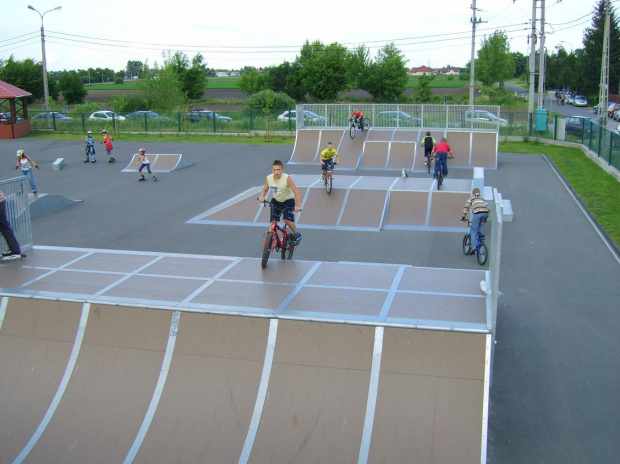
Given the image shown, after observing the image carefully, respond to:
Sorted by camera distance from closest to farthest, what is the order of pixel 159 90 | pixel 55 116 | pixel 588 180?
pixel 588 180
pixel 55 116
pixel 159 90

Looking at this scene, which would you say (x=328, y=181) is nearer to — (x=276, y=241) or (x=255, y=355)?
(x=276, y=241)

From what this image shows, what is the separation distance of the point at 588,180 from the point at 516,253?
11611mm

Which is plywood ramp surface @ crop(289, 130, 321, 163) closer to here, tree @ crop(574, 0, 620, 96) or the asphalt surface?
the asphalt surface

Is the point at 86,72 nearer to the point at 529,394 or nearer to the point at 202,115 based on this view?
the point at 202,115

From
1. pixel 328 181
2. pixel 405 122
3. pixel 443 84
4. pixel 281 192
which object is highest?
pixel 443 84

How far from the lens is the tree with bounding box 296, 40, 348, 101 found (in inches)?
2758

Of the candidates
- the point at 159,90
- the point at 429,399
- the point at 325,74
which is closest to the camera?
the point at 429,399

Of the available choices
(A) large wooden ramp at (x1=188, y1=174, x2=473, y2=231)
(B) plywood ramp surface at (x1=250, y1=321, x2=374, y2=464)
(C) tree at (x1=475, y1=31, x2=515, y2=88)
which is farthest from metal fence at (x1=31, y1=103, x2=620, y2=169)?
(C) tree at (x1=475, y1=31, x2=515, y2=88)

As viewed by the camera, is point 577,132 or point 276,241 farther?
point 577,132

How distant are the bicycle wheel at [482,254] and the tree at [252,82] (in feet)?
209

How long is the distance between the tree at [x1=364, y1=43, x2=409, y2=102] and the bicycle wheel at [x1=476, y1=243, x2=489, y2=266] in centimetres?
6111

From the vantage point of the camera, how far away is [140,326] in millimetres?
7629

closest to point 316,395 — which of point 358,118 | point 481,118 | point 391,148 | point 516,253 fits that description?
point 516,253

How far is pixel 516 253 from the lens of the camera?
46.6ft
